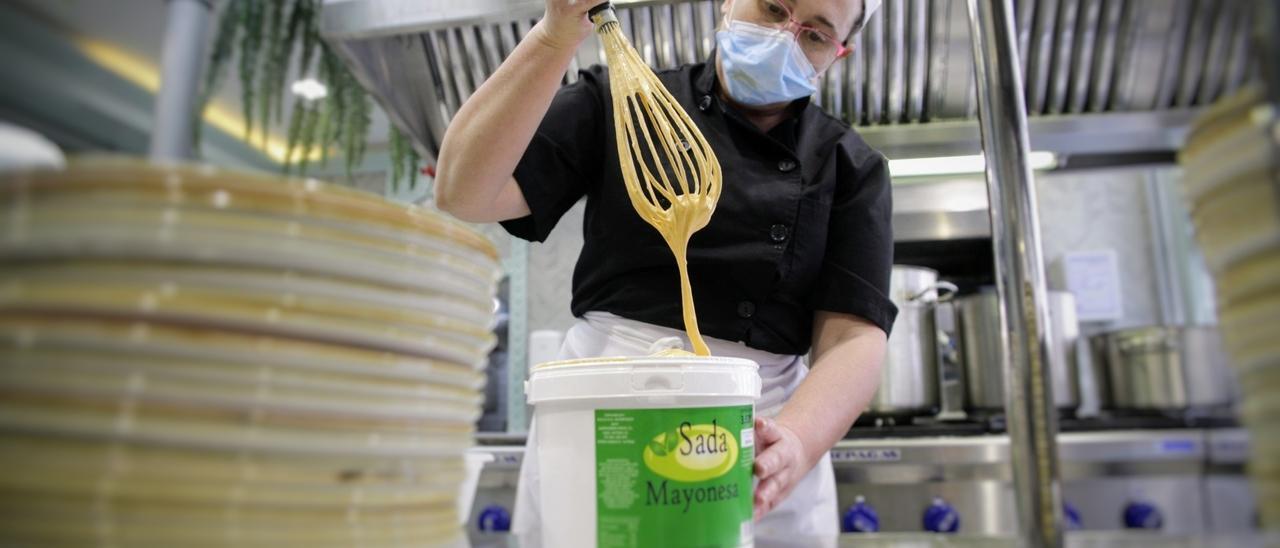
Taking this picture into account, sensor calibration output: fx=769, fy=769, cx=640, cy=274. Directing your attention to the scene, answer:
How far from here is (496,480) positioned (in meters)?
1.89

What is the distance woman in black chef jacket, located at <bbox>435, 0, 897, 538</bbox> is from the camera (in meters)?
1.01

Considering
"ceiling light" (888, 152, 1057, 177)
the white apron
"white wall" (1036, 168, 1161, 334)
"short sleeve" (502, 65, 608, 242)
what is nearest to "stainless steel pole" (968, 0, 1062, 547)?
the white apron

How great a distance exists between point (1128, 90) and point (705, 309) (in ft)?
4.50

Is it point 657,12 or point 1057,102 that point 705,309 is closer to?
point 657,12

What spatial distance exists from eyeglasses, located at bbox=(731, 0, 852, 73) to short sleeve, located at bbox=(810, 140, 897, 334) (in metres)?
0.14

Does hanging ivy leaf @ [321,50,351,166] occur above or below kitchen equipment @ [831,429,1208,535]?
above

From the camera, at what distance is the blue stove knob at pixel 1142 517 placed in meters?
1.23

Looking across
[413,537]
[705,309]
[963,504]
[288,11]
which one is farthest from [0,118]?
[963,504]

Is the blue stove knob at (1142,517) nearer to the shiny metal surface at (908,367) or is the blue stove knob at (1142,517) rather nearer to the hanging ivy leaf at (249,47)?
the shiny metal surface at (908,367)

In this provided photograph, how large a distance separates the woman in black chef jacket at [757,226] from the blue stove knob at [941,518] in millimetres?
688

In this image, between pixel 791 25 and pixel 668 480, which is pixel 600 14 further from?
pixel 668 480

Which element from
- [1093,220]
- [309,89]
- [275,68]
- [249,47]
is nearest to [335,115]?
[309,89]

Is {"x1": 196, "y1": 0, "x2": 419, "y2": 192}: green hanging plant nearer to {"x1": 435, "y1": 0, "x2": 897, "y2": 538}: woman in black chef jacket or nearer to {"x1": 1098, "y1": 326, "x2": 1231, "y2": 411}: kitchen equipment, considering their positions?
{"x1": 435, "y1": 0, "x2": 897, "y2": 538}: woman in black chef jacket

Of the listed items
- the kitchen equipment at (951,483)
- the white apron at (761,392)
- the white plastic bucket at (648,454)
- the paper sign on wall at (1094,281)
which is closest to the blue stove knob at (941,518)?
the kitchen equipment at (951,483)
